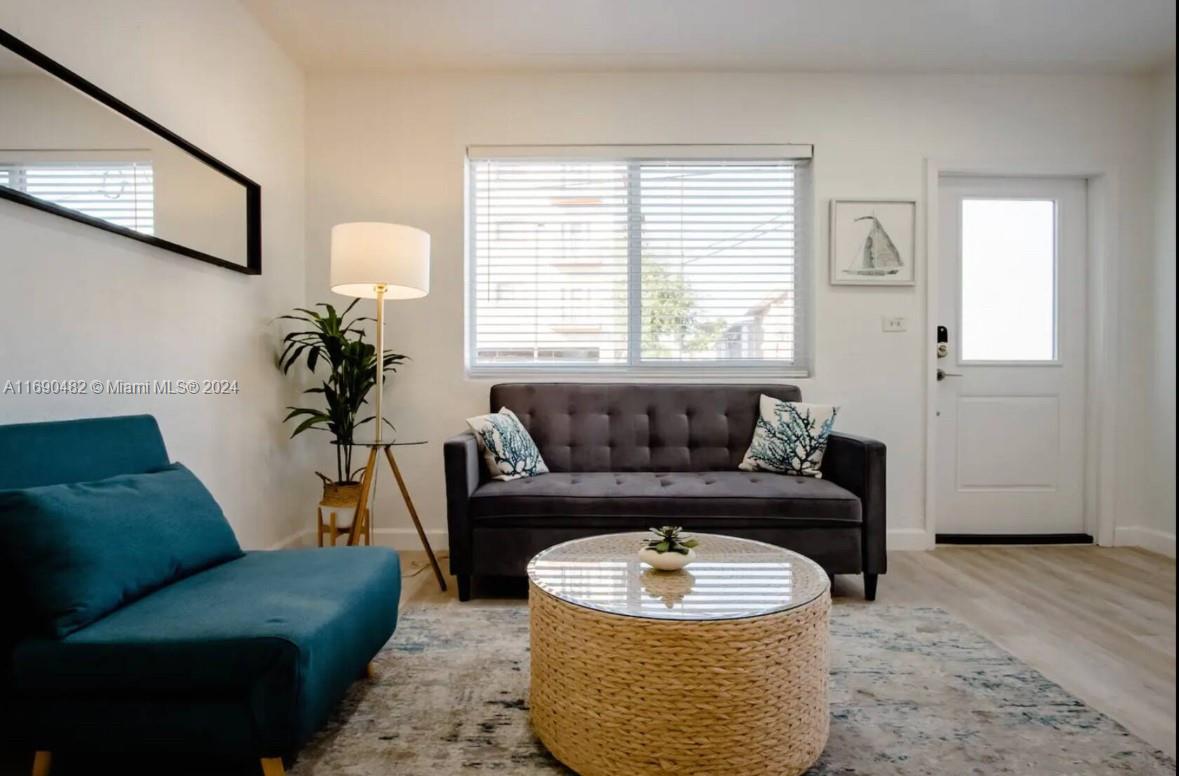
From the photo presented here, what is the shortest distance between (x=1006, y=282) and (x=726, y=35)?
2.10 m

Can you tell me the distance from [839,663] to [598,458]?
1.43 meters

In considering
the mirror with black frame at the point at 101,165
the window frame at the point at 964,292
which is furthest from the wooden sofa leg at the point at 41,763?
the window frame at the point at 964,292

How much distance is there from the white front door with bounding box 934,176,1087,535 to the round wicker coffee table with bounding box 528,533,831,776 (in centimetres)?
252

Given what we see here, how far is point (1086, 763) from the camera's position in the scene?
143cm

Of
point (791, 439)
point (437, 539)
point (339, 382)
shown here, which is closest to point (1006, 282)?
point (791, 439)

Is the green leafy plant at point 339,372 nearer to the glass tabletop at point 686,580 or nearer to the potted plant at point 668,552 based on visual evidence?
the glass tabletop at point 686,580

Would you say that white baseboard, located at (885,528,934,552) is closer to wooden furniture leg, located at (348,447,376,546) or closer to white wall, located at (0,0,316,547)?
wooden furniture leg, located at (348,447,376,546)

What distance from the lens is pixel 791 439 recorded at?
9.29ft

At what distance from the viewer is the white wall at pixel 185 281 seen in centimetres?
173

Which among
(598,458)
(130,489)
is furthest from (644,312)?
(130,489)

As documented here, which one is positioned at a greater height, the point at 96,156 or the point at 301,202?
the point at 301,202

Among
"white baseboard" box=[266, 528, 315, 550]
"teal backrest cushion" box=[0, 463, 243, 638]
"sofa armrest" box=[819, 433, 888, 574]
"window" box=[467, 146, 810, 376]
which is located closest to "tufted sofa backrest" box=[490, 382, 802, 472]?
"window" box=[467, 146, 810, 376]

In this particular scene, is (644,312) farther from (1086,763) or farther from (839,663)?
(1086,763)

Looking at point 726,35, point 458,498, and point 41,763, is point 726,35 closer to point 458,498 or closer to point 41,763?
point 458,498
